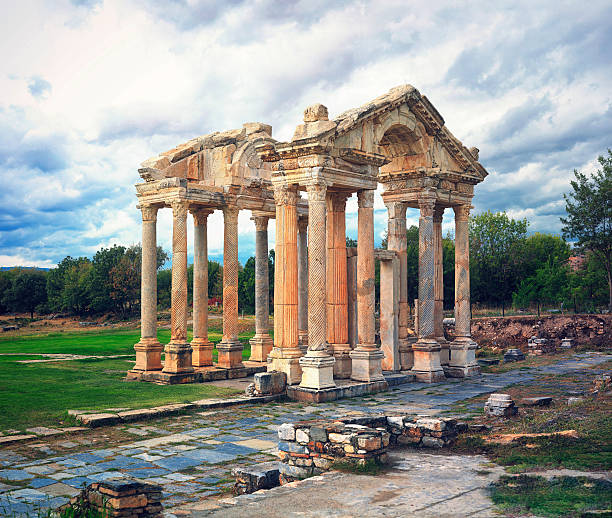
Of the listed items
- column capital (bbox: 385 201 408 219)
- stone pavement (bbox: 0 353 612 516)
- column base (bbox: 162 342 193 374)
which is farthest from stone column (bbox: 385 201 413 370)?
column base (bbox: 162 342 193 374)

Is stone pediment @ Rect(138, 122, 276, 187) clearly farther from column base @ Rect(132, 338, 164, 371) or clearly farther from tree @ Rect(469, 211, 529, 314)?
tree @ Rect(469, 211, 529, 314)

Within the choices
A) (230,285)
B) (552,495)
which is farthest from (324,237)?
(552,495)

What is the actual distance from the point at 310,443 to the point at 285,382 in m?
7.07

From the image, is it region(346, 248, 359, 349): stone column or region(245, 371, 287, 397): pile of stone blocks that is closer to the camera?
region(245, 371, 287, 397): pile of stone blocks

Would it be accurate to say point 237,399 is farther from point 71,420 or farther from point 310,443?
point 310,443

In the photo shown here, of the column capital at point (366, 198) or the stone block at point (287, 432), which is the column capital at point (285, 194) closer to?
the column capital at point (366, 198)

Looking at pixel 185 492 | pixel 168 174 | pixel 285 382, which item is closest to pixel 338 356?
pixel 285 382

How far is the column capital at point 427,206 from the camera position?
20078 mm

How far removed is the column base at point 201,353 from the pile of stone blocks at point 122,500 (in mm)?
13517

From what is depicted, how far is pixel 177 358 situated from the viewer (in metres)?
18.8

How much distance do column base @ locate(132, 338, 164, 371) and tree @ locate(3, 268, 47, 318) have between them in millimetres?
53933

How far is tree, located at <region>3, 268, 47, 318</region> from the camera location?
67.4 m

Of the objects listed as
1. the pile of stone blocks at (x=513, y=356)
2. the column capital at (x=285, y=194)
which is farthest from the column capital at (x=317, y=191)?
the pile of stone blocks at (x=513, y=356)

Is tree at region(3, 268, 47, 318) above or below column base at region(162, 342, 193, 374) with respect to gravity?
above
